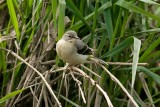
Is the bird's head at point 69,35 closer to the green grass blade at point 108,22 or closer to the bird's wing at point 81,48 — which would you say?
the bird's wing at point 81,48

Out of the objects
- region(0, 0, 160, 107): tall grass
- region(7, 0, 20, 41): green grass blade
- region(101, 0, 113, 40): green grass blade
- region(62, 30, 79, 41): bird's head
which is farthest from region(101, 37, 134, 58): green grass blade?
region(7, 0, 20, 41): green grass blade

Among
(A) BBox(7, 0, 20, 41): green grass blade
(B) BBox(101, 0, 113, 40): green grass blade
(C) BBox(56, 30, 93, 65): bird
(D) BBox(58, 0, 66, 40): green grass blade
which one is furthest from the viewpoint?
(A) BBox(7, 0, 20, 41): green grass blade

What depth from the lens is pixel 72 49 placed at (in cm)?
269

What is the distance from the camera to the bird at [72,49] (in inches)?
104

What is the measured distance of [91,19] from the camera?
2854mm

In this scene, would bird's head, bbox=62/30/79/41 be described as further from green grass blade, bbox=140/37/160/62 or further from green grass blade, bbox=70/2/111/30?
green grass blade, bbox=140/37/160/62

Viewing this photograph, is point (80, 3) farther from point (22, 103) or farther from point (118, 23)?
point (22, 103)

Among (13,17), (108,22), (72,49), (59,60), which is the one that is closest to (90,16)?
(108,22)

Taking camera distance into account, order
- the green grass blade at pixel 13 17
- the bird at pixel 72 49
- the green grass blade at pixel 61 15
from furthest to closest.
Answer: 1. the green grass blade at pixel 13 17
2. the bird at pixel 72 49
3. the green grass blade at pixel 61 15

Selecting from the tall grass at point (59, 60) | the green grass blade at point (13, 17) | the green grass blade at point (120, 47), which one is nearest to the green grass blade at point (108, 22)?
the tall grass at point (59, 60)

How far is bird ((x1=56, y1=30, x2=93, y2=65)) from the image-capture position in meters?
2.63

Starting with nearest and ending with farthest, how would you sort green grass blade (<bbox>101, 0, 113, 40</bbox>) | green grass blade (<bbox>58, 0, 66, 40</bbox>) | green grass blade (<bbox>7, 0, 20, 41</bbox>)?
green grass blade (<bbox>58, 0, 66, 40</bbox>)
green grass blade (<bbox>101, 0, 113, 40</bbox>)
green grass blade (<bbox>7, 0, 20, 41</bbox>)

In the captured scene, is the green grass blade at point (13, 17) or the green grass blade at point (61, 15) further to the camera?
the green grass blade at point (13, 17)

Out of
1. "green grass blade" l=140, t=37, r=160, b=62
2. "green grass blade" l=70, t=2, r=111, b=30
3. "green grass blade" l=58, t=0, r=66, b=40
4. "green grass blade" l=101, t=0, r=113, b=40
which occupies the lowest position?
"green grass blade" l=140, t=37, r=160, b=62
